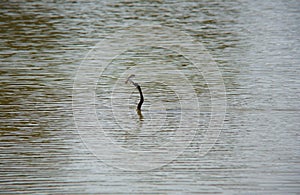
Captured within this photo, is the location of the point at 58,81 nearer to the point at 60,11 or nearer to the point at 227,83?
the point at 227,83

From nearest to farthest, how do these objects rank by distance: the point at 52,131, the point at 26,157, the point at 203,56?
the point at 26,157 → the point at 52,131 → the point at 203,56

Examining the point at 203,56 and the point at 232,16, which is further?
the point at 232,16

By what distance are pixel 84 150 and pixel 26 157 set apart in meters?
0.50

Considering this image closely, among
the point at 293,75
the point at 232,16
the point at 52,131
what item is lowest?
the point at 232,16

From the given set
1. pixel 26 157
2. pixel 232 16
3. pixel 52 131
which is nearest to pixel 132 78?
pixel 52 131

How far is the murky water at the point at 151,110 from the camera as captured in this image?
5270mm

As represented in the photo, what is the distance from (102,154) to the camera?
578cm

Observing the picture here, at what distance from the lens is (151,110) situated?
7.03 metres

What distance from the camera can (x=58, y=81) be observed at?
26.5 ft

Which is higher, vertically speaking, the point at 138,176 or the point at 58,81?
the point at 138,176

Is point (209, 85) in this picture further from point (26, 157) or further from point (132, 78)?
point (26, 157)

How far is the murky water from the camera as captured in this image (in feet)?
17.3

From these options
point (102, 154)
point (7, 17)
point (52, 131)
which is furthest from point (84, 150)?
point (7, 17)

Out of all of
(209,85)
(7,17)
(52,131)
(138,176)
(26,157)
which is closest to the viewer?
(138,176)
